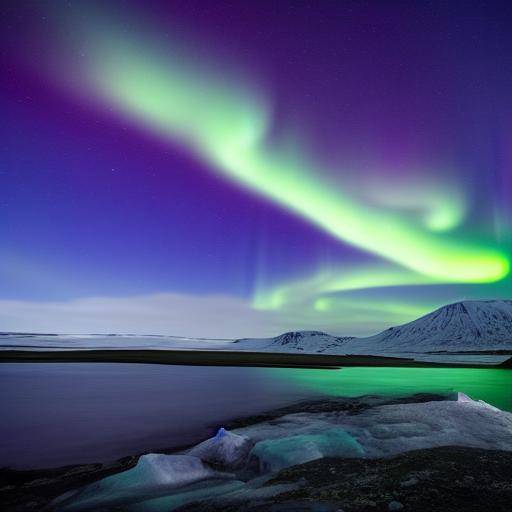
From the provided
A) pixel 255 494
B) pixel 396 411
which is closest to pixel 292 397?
pixel 396 411

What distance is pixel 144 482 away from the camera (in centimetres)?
759

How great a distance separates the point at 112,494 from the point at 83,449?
15.6ft

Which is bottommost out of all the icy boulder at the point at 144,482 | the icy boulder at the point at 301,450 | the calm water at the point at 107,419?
the calm water at the point at 107,419

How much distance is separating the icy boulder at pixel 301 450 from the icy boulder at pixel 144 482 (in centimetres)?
110

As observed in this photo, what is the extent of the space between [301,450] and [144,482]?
12.2 feet

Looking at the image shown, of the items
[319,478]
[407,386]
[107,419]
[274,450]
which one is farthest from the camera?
[407,386]

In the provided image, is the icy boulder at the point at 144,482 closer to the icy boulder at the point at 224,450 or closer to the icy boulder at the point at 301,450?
the icy boulder at the point at 224,450

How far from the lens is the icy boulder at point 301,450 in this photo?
8.80 meters

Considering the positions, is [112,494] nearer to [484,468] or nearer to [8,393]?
[484,468]

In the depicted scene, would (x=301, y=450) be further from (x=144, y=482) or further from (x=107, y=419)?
(x=107, y=419)

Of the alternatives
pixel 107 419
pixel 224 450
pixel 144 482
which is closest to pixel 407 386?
pixel 107 419

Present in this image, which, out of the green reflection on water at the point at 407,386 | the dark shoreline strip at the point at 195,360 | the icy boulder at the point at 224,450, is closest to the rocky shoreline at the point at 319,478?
the icy boulder at the point at 224,450

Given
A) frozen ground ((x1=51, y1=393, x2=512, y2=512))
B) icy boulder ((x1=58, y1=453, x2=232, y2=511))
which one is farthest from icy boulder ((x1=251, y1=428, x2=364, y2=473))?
icy boulder ((x1=58, y1=453, x2=232, y2=511))

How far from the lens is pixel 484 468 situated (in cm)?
807
